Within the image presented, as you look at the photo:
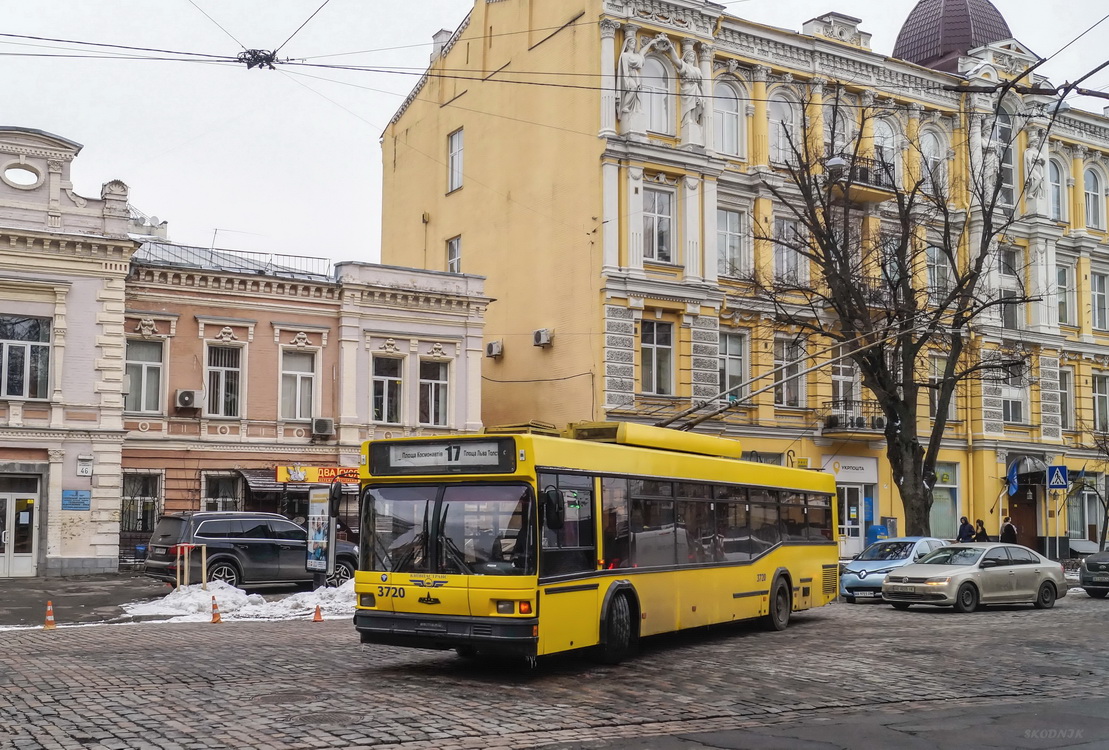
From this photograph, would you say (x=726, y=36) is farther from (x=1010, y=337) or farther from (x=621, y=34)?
(x=1010, y=337)

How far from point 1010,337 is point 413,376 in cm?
2444

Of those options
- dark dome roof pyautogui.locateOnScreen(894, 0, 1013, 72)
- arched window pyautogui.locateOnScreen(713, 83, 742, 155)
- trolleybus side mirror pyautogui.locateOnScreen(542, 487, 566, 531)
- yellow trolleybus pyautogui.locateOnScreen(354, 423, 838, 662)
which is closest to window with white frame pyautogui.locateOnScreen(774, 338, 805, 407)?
arched window pyautogui.locateOnScreen(713, 83, 742, 155)

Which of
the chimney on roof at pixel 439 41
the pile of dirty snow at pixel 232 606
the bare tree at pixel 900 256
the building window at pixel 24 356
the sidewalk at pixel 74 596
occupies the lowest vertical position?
the sidewalk at pixel 74 596

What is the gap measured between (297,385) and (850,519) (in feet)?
65.0

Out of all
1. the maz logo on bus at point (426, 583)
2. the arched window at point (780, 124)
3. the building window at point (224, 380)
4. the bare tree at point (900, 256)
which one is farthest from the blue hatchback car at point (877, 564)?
the building window at point (224, 380)

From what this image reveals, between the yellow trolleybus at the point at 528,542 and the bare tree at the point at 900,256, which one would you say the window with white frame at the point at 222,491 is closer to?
the bare tree at the point at 900,256

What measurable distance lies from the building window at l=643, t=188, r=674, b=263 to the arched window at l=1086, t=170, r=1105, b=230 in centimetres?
2242

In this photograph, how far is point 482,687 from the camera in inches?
501

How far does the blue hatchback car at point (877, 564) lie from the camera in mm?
26375

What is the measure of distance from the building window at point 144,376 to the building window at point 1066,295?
34977mm

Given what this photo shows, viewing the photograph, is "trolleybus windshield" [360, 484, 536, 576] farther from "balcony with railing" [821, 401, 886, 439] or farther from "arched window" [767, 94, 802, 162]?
"arched window" [767, 94, 802, 162]

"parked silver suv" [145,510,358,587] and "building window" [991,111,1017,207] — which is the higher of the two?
"building window" [991,111,1017,207]

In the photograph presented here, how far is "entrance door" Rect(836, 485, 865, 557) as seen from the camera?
40906mm

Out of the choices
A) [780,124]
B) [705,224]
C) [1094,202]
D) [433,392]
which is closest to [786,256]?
[780,124]
